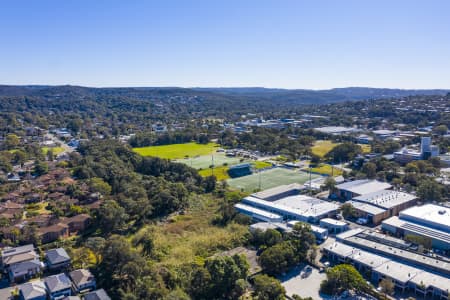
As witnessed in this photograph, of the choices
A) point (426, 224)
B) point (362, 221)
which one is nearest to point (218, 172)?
point (362, 221)

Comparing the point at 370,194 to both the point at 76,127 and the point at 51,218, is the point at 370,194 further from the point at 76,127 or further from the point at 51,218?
the point at 76,127

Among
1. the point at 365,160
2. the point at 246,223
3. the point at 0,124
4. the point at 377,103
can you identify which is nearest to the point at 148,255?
Result: the point at 246,223

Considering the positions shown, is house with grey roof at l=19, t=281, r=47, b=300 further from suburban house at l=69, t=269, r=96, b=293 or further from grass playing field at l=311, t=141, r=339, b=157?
grass playing field at l=311, t=141, r=339, b=157

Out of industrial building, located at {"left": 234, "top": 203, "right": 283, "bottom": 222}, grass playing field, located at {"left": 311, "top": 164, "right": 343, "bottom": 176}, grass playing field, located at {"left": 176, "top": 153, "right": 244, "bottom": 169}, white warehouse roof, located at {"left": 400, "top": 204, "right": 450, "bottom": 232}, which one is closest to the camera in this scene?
white warehouse roof, located at {"left": 400, "top": 204, "right": 450, "bottom": 232}

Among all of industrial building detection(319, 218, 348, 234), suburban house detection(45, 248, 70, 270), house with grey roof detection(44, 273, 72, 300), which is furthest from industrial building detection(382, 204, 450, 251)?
suburban house detection(45, 248, 70, 270)

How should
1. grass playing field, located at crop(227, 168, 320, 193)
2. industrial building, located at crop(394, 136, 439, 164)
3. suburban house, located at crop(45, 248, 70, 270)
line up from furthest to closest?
industrial building, located at crop(394, 136, 439, 164)
grass playing field, located at crop(227, 168, 320, 193)
suburban house, located at crop(45, 248, 70, 270)

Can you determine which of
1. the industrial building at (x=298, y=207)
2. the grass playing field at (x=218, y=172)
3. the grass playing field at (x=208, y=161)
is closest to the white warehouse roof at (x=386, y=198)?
the industrial building at (x=298, y=207)

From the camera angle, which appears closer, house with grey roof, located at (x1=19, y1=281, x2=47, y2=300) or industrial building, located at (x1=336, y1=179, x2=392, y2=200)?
house with grey roof, located at (x1=19, y1=281, x2=47, y2=300)
